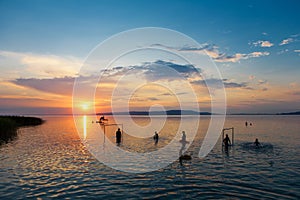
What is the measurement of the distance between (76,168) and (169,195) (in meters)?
13.9

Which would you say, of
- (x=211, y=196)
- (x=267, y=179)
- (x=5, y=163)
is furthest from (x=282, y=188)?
(x=5, y=163)

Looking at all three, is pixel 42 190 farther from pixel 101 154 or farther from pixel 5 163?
pixel 101 154

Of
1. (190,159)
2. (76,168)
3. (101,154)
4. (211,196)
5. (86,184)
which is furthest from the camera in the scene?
(101,154)

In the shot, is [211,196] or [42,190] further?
[42,190]

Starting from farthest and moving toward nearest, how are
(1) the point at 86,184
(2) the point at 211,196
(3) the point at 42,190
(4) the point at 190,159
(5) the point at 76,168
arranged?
(4) the point at 190,159 → (5) the point at 76,168 → (1) the point at 86,184 → (3) the point at 42,190 → (2) the point at 211,196

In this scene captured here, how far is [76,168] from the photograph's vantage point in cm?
2838

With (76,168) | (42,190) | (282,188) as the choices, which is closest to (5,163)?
(76,168)

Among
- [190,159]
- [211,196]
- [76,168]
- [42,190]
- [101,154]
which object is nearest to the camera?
[211,196]

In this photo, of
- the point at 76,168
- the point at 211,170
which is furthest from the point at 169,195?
the point at 76,168

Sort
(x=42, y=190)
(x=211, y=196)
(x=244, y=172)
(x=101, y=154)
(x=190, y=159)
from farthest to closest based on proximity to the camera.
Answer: (x=101, y=154) → (x=190, y=159) → (x=244, y=172) → (x=42, y=190) → (x=211, y=196)

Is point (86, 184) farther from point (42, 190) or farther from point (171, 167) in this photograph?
point (171, 167)

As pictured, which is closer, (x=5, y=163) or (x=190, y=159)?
(x=5, y=163)

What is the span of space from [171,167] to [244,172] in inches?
325

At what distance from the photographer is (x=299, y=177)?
24328 millimetres
